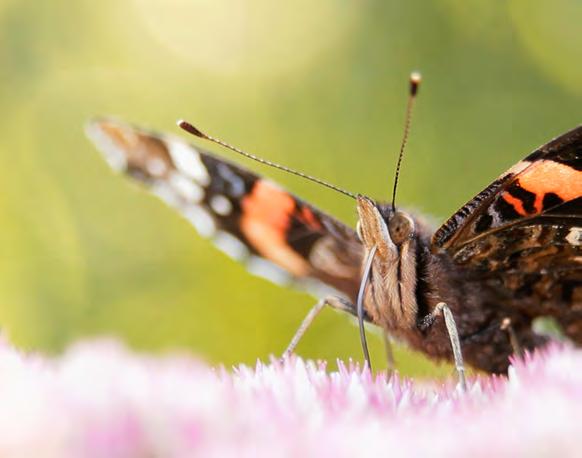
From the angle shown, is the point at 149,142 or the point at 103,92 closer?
the point at 149,142

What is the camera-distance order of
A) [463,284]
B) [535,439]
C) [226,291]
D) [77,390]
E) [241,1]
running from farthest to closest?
[241,1]
[226,291]
[463,284]
[77,390]
[535,439]

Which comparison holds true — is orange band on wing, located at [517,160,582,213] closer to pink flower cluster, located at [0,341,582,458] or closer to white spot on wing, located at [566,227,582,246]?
white spot on wing, located at [566,227,582,246]

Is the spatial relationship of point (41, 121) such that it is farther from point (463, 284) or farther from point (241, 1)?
point (463, 284)

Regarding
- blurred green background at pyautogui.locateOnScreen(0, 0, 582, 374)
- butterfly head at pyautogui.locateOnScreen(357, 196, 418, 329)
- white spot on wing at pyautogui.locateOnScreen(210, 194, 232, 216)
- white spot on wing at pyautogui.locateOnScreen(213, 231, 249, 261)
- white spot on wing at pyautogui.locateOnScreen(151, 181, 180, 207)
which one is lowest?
butterfly head at pyautogui.locateOnScreen(357, 196, 418, 329)

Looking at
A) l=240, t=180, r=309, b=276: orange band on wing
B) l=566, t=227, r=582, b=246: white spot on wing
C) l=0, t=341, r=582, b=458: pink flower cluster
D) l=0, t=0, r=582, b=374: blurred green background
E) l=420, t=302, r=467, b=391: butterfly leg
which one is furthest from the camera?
l=0, t=0, r=582, b=374: blurred green background

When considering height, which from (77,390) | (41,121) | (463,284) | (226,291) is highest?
(41,121)

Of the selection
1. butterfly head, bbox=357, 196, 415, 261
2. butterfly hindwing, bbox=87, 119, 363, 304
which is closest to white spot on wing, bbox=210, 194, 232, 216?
butterfly hindwing, bbox=87, 119, 363, 304

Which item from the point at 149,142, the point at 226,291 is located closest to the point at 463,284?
the point at 149,142
